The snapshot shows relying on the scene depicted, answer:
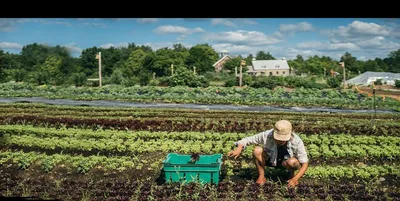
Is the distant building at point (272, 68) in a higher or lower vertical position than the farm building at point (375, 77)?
higher

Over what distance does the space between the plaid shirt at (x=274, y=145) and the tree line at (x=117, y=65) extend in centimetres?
2533

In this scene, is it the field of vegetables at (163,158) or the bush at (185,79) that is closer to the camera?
the field of vegetables at (163,158)

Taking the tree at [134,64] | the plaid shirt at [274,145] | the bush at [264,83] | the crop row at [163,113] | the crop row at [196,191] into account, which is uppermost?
the tree at [134,64]

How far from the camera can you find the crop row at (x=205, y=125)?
12062 mm

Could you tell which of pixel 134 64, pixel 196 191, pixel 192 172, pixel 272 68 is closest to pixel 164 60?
pixel 134 64

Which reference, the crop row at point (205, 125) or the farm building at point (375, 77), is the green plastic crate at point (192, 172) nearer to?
the crop row at point (205, 125)

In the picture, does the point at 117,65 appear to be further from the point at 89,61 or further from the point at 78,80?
the point at 78,80

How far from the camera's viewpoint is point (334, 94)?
24.6m

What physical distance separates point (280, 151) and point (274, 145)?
0.16m

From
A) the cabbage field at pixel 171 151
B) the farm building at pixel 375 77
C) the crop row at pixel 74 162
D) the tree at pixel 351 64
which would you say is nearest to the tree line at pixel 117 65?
the tree at pixel 351 64

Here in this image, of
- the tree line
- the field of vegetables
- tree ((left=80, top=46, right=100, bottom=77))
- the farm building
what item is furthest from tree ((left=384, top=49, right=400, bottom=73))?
the field of vegetables

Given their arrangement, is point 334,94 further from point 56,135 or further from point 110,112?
point 56,135

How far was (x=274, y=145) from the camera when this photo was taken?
6.36m

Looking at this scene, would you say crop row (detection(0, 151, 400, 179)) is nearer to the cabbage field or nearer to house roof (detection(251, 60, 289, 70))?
the cabbage field
